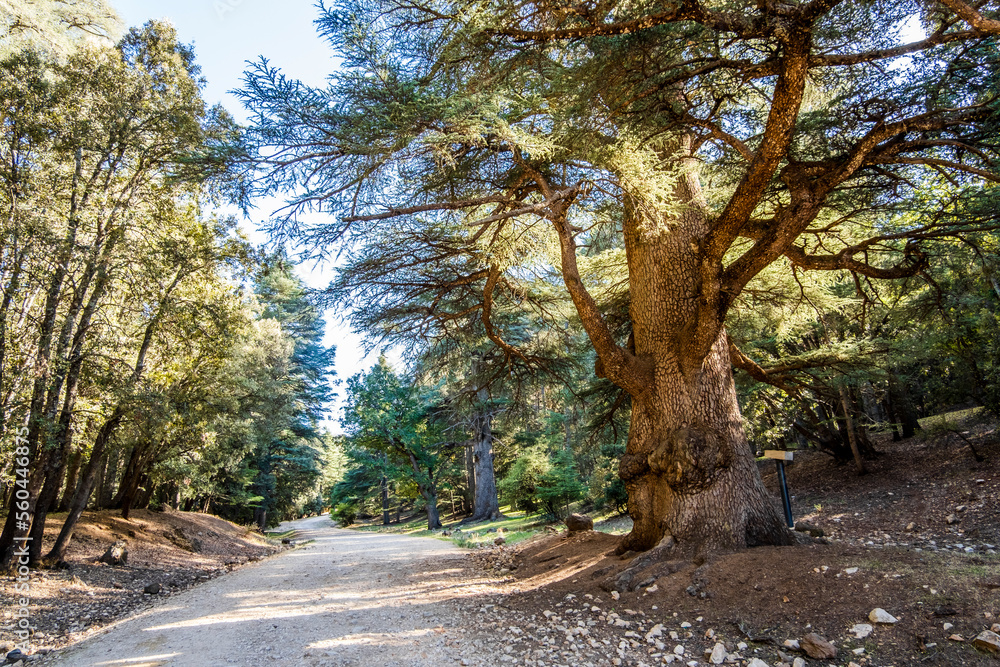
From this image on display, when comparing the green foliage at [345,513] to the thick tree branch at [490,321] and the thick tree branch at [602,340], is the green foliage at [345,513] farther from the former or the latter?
the thick tree branch at [602,340]

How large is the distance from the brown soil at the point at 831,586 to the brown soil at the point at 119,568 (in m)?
5.12

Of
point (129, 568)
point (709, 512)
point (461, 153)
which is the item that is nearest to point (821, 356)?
point (709, 512)

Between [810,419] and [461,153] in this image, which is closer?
[461,153]

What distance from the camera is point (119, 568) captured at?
28.2 feet

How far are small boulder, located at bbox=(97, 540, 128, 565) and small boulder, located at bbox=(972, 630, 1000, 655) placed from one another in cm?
1179

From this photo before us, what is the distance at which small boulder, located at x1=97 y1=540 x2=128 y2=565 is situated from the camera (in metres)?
8.83

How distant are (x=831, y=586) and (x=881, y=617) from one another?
20.2 inches

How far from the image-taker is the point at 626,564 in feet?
17.1

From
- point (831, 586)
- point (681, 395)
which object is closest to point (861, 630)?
point (831, 586)

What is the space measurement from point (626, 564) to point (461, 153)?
5.17 m

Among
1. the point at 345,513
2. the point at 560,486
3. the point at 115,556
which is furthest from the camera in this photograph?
the point at 345,513

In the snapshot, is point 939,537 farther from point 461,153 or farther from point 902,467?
point 461,153

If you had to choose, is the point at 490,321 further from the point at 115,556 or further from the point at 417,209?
the point at 115,556

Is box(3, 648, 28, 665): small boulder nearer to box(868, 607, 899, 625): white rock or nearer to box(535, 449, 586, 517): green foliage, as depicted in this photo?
box(868, 607, 899, 625): white rock
